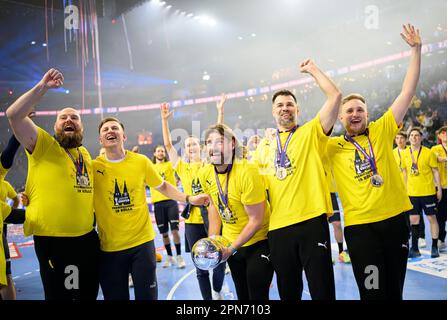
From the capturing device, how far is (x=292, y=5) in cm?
1794

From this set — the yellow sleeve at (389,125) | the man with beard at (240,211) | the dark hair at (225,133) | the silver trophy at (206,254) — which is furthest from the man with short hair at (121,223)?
the yellow sleeve at (389,125)

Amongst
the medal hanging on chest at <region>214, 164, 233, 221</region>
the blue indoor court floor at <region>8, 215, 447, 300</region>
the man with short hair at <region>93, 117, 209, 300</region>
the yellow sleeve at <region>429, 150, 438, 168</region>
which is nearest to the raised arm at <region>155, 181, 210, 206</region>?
the man with short hair at <region>93, 117, 209, 300</region>

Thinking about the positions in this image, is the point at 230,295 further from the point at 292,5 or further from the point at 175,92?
the point at 175,92

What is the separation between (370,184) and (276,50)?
20.3m

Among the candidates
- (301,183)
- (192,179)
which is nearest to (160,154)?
(192,179)

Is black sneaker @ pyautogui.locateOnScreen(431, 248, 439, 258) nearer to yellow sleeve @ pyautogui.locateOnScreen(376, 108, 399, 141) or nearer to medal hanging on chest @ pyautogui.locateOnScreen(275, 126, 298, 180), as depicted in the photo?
yellow sleeve @ pyautogui.locateOnScreen(376, 108, 399, 141)

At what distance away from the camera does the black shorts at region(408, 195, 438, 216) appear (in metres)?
5.84

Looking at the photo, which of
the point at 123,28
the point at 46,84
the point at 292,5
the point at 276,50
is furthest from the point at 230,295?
the point at 123,28

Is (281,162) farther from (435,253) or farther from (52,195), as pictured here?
(435,253)

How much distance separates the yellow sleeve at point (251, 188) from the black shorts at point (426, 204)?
437cm

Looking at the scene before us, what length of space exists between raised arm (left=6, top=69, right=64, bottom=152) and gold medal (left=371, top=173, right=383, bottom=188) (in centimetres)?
244

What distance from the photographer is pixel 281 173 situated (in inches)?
102

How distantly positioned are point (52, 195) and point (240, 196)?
1.47m

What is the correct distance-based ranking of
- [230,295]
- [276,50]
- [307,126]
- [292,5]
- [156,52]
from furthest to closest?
[156,52], [276,50], [292,5], [230,295], [307,126]
